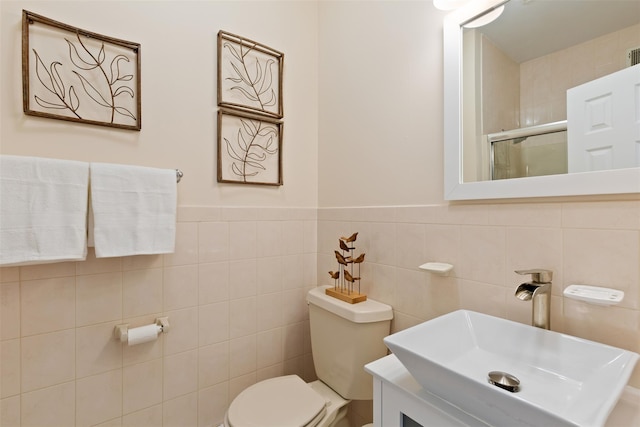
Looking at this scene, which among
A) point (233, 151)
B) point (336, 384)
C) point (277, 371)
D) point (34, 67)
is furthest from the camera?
point (277, 371)

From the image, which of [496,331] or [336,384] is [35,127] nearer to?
[336,384]

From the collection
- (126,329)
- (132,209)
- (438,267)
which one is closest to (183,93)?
(132,209)

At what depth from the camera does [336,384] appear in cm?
131

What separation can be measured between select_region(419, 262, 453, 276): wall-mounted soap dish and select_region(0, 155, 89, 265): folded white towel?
1195 millimetres

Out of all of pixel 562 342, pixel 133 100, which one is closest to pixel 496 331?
pixel 562 342

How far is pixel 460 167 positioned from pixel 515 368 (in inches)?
25.1

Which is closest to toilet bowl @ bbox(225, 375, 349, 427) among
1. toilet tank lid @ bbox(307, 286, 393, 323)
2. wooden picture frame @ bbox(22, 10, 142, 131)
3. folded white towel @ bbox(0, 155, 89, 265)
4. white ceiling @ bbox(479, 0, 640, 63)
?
toilet tank lid @ bbox(307, 286, 393, 323)

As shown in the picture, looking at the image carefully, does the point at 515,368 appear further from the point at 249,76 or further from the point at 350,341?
the point at 249,76

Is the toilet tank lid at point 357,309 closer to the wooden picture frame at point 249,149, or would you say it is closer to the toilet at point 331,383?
the toilet at point 331,383

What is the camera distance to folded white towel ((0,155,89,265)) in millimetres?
907

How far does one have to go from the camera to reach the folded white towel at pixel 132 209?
1.04m

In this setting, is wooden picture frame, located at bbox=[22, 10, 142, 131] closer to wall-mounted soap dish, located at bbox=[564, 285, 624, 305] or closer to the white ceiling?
the white ceiling

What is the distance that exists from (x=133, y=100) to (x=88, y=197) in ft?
1.39

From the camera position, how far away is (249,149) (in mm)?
1474
